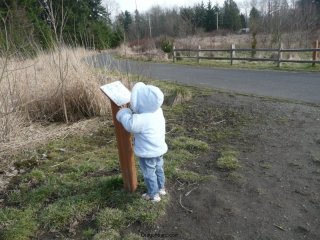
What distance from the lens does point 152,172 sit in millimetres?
3010

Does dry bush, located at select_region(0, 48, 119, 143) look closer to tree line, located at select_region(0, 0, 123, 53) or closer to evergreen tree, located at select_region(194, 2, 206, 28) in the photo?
tree line, located at select_region(0, 0, 123, 53)

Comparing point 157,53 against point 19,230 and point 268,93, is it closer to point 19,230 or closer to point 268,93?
point 268,93

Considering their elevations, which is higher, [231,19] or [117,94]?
[231,19]

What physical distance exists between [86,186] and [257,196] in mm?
1803

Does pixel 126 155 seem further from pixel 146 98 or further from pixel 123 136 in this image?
pixel 146 98

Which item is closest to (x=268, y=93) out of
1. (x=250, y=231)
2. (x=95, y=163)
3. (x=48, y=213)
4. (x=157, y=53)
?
(x=95, y=163)

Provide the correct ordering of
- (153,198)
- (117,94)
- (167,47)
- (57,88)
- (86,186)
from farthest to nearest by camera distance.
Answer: (167,47) < (57,88) < (86,186) < (153,198) < (117,94)

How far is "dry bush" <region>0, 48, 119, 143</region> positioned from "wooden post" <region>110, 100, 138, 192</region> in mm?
2756

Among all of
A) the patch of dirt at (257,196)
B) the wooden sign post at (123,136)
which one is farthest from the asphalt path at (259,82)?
the wooden sign post at (123,136)

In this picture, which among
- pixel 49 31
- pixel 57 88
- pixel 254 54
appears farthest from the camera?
pixel 254 54

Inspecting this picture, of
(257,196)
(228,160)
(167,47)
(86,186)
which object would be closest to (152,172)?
(86,186)

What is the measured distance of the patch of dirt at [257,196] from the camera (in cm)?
271

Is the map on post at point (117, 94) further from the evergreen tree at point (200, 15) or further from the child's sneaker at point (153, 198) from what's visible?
the evergreen tree at point (200, 15)

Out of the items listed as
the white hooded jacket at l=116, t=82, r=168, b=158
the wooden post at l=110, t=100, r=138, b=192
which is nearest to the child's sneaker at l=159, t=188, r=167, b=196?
the wooden post at l=110, t=100, r=138, b=192
